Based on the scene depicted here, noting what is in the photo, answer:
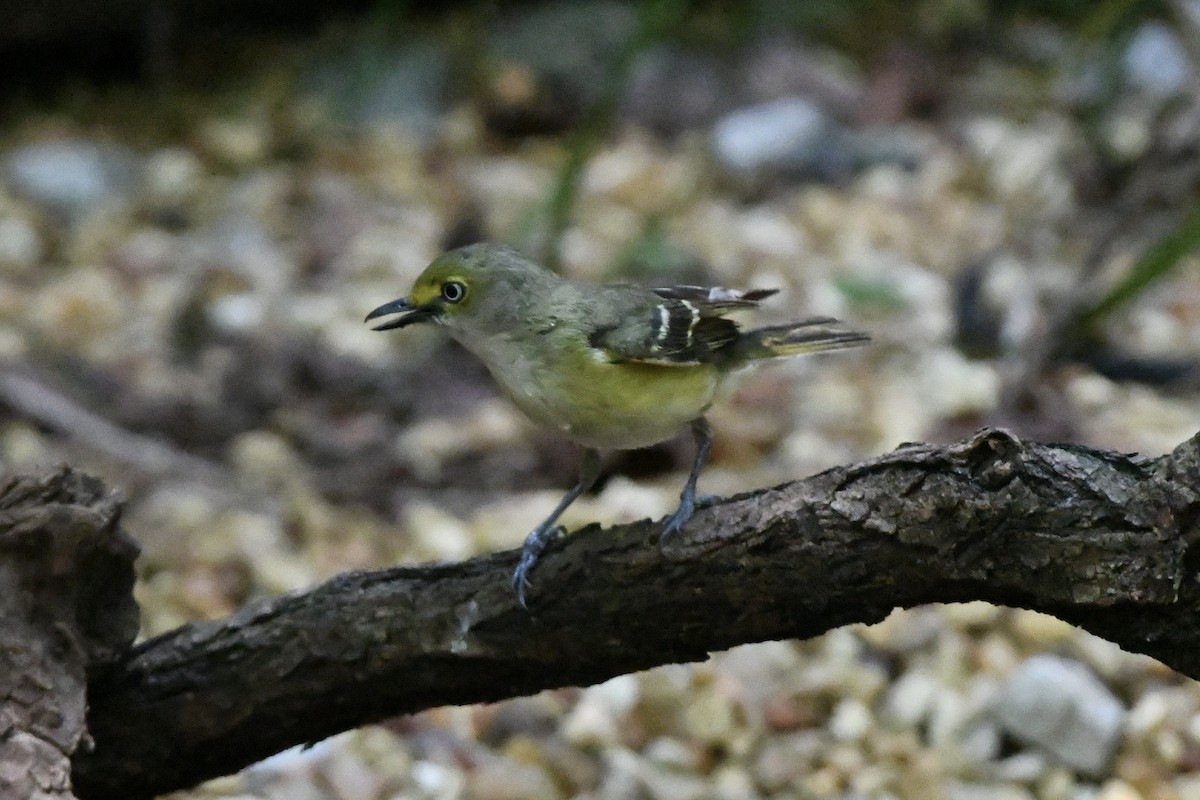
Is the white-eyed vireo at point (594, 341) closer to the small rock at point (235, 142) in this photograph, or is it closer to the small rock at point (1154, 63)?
the small rock at point (235, 142)

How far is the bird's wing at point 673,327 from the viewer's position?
9.66 ft

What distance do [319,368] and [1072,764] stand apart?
10.0ft

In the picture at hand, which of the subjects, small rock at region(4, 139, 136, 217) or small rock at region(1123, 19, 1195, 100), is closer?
small rock at region(4, 139, 136, 217)

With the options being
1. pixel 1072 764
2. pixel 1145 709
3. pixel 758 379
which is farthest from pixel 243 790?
pixel 758 379

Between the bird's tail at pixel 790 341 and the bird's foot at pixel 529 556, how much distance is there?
693 mm

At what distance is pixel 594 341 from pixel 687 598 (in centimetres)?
70

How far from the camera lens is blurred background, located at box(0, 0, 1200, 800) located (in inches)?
140

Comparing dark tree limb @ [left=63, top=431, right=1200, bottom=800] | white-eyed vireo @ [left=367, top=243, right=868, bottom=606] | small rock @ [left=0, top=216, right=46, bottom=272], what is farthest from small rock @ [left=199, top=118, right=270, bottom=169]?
dark tree limb @ [left=63, top=431, right=1200, bottom=800]

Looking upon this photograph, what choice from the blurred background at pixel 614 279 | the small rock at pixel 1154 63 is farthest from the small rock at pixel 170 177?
the small rock at pixel 1154 63

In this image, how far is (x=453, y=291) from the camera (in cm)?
308

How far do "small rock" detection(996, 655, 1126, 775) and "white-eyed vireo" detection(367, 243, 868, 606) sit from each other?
40.1 inches

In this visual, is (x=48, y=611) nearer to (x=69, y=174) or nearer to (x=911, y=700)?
(x=911, y=700)

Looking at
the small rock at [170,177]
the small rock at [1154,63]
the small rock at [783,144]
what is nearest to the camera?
the small rock at [170,177]

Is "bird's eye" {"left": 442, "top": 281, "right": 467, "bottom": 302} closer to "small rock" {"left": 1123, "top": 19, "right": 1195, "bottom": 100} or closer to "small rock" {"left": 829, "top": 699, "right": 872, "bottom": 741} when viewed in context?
"small rock" {"left": 829, "top": 699, "right": 872, "bottom": 741}
